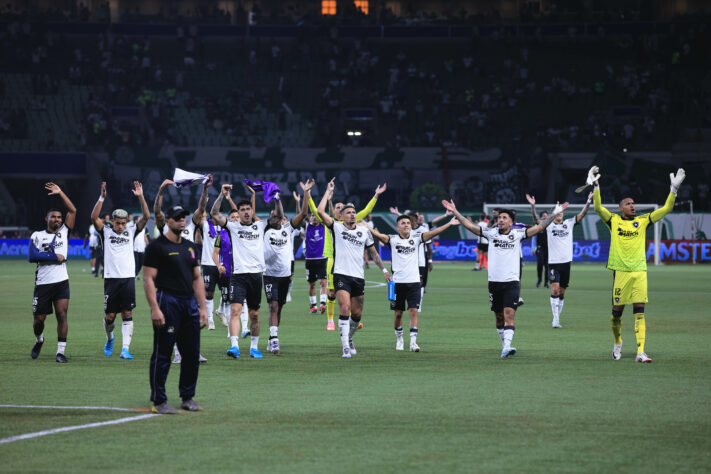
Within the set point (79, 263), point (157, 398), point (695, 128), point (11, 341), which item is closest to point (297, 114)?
point (79, 263)

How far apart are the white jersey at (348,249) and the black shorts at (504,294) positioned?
7.57ft

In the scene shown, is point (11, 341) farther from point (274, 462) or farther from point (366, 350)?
point (274, 462)

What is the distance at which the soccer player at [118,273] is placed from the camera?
53.0 ft

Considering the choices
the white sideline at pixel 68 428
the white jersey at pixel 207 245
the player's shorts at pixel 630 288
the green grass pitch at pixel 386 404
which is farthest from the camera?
the white jersey at pixel 207 245

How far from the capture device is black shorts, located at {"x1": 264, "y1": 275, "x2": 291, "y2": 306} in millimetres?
17312

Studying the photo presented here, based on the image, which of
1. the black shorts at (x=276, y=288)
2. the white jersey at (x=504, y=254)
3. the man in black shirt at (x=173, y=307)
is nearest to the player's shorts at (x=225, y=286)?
the black shorts at (x=276, y=288)

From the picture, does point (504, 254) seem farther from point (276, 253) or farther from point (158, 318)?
point (158, 318)

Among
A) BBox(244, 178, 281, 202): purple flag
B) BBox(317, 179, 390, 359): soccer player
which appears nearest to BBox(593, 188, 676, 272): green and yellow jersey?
BBox(317, 179, 390, 359): soccer player

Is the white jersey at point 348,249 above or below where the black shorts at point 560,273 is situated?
above

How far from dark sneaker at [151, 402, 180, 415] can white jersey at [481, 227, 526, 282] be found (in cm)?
753

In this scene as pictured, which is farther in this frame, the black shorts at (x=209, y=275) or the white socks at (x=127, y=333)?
the black shorts at (x=209, y=275)

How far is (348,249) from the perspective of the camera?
16.7m

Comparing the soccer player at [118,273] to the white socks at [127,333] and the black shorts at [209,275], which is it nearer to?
the white socks at [127,333]

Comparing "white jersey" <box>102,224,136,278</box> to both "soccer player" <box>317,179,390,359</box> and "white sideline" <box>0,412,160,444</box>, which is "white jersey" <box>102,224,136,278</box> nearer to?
"soccer player" <box>317,179,390,359</box>
